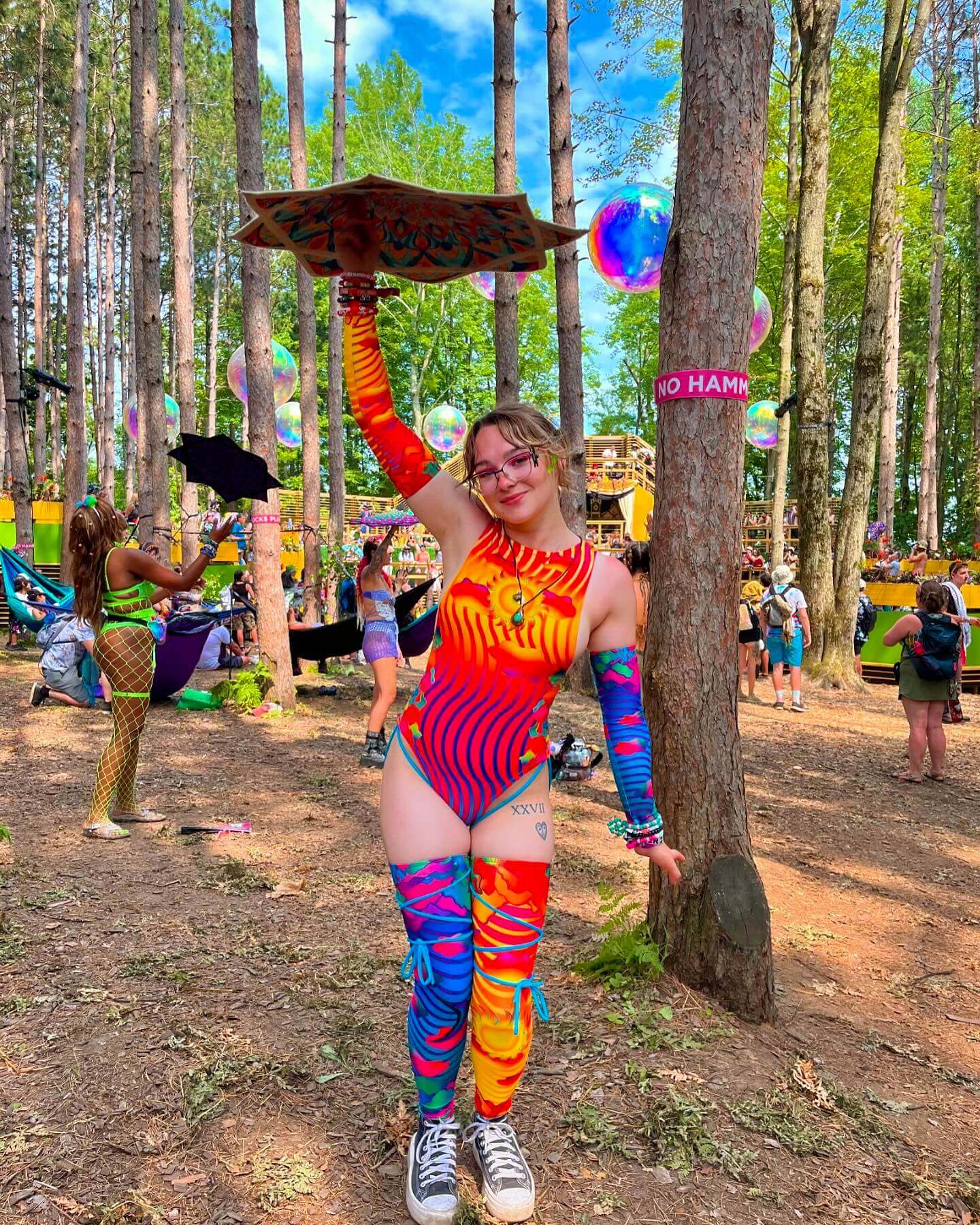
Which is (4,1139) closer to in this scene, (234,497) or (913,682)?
(234,497)

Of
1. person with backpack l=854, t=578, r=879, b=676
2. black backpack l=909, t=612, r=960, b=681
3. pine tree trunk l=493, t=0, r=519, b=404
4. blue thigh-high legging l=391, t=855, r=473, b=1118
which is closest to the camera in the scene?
blue thigh-high legging l=391, t=855, r=473, b=1118

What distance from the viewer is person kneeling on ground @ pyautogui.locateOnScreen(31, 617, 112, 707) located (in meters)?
8.75

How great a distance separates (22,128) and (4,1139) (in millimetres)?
29031

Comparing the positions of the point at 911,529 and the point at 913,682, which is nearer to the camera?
the point at 913,682

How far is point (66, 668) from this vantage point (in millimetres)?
8758

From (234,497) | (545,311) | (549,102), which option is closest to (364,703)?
(234,497)

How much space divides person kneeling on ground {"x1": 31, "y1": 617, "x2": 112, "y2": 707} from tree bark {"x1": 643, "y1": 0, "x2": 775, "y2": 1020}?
7088 millimetres

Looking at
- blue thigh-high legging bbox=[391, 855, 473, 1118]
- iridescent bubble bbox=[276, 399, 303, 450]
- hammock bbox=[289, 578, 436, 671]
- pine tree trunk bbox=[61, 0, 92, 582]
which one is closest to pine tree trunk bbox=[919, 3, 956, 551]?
iridescent bubble bbox=[276, 399, 303, 450]

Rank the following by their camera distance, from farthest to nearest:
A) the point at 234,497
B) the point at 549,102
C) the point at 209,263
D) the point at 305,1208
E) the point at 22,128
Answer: the point at 209,263 < the point at 22,128 < the point at 549,102 < the point at 234,497 < the point at 305,1208

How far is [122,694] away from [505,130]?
7.22 metres

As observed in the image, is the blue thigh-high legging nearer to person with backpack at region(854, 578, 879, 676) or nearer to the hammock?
the hammock

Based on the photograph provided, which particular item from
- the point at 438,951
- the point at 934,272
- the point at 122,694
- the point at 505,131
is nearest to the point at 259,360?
the point at 505,131

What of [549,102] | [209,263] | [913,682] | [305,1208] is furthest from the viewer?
[209,263]

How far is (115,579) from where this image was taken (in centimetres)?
477
